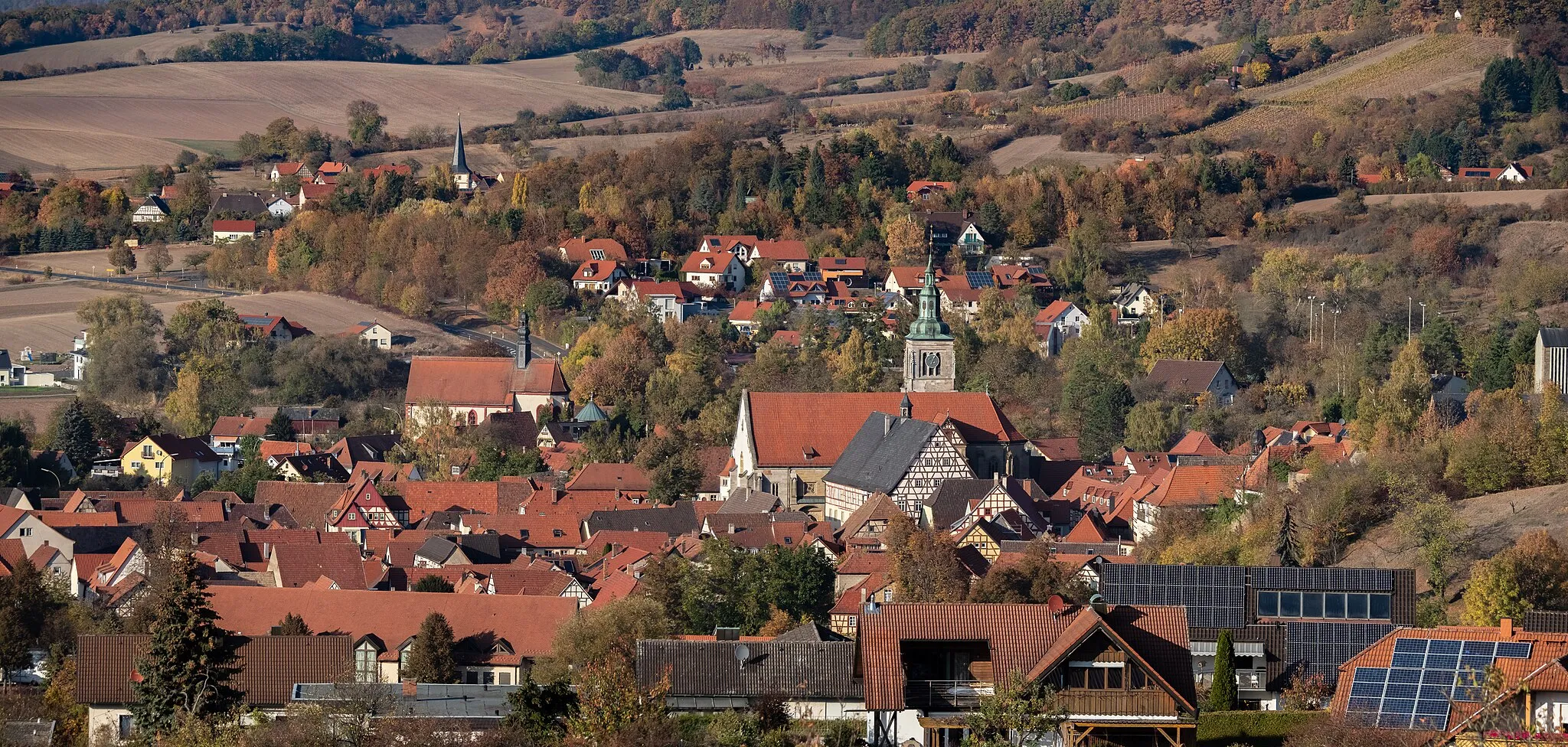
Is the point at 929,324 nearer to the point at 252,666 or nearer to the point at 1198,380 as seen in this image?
the point at 1198,380

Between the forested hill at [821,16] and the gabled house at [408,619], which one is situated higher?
the gabled house at [408,619]

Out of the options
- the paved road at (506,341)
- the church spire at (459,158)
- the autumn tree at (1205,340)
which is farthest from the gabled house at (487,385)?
the church spire at (459,158)

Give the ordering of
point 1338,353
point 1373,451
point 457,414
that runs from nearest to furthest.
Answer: point 1373,451 → point 1338,353 → point 457,414

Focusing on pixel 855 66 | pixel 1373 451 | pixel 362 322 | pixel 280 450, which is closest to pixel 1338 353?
pixel 1373 451

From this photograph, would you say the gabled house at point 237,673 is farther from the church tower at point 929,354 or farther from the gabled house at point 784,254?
the gabled house at point 784,254

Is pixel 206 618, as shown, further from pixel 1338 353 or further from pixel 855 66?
pixel 855 66

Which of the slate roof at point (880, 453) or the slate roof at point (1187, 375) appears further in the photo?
the slate roof at point (1187, 375)
